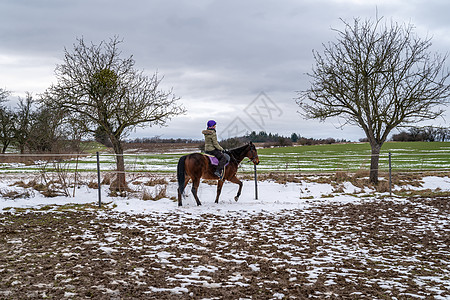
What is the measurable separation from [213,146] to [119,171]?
3.25 m

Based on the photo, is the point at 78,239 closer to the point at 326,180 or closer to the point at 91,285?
the point at 91,285

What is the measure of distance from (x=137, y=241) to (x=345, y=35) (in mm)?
13291

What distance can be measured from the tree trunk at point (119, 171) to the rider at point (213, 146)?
298cm

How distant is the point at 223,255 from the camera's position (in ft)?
17.0

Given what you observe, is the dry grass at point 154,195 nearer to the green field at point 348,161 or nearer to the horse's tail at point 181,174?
the horse's tail at point 181,174

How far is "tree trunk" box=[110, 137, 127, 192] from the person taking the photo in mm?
11076

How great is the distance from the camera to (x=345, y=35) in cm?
1507

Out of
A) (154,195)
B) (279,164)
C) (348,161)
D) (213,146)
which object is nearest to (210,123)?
(213,146)

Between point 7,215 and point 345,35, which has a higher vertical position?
point 345,35

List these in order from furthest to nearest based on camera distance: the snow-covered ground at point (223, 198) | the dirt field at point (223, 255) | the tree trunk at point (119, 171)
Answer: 1. the tree trunk at point (119, 171)
2. the snow-covered ground at point (223, 198)
3. the dirt field at point (223, 255)

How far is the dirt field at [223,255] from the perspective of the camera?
379 cm

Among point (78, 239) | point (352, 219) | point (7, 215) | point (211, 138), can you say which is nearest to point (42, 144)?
point (7, 215)

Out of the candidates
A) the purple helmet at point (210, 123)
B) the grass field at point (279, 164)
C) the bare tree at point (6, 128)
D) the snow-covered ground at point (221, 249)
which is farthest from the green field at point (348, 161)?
the bare tree at point (6, 128)

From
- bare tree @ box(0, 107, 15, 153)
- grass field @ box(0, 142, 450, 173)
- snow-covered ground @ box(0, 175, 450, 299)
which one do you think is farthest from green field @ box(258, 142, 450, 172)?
bare tree @ box(0, 107, 15, 153)
